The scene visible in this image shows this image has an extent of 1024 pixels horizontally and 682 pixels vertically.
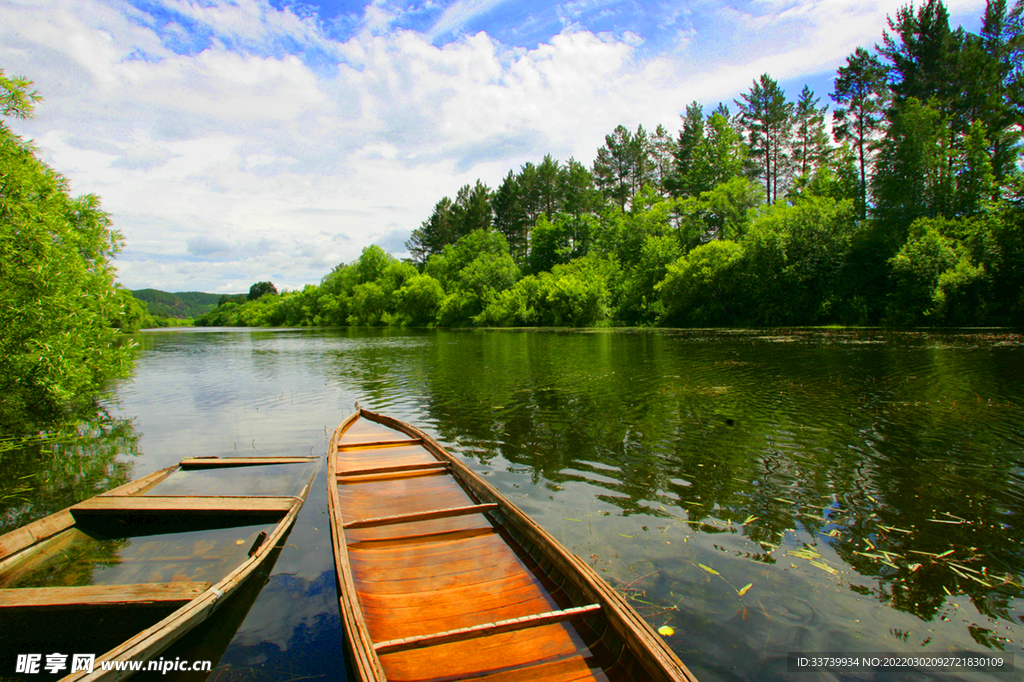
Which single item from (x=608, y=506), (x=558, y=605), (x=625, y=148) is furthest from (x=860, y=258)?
(x=558, y=605)

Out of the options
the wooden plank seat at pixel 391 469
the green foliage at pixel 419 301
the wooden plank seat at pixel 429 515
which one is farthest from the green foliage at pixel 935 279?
the green foliage at pixel 419 301

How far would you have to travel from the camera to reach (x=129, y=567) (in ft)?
22.1

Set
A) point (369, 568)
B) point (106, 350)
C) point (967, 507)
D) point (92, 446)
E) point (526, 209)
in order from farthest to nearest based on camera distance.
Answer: point (526, 209) < point (106, 350) < point (92, 446) < point (967, 507) < point (369, 568)

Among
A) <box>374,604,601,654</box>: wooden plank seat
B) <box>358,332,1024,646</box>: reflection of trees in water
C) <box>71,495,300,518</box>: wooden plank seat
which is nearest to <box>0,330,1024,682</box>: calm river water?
<box>358,332,1024,646</box>: reflection of trees in water

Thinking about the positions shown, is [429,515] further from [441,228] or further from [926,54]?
[441,228]

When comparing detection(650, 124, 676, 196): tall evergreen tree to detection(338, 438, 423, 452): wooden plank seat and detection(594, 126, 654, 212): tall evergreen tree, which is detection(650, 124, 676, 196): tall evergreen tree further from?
detection(338, 438, 423, 452): wooden plank seat

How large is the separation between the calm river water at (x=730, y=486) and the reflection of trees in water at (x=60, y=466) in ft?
0.78

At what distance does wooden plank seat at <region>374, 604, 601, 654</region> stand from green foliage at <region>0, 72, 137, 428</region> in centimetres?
1469

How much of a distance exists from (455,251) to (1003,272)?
3114 inches

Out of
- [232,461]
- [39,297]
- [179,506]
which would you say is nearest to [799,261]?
[232,461]

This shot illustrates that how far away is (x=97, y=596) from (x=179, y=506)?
3029 millimetres

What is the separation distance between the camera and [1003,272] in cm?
3941

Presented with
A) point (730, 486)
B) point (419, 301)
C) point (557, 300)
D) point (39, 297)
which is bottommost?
point (730, 486)

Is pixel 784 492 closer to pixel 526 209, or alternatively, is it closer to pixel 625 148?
pixel 625 148
